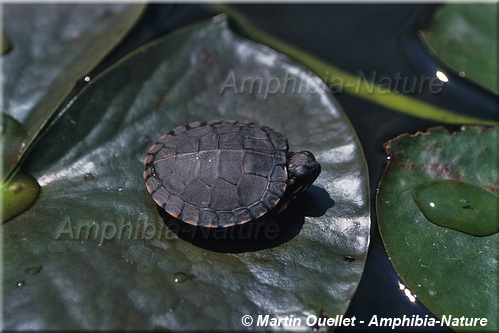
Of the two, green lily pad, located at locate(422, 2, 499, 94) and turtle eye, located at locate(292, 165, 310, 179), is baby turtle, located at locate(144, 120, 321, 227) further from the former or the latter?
green lily pad, located at locate(422, 2, 499, 94)

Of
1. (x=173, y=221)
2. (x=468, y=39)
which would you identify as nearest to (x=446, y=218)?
(x=173, y=221)

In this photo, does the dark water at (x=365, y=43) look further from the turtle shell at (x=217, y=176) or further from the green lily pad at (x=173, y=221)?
the turtle shell at (x=217, y=176)

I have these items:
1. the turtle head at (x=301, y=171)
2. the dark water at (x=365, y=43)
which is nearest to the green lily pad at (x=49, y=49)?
the dark water at (x=365, y=43)

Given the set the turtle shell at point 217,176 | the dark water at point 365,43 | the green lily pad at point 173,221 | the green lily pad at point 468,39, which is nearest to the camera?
the green lily pad at point 173,221

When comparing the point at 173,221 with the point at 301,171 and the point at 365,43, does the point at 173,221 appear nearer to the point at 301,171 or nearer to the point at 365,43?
the point at 301,171

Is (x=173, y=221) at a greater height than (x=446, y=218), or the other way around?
(x=173, y=221)
